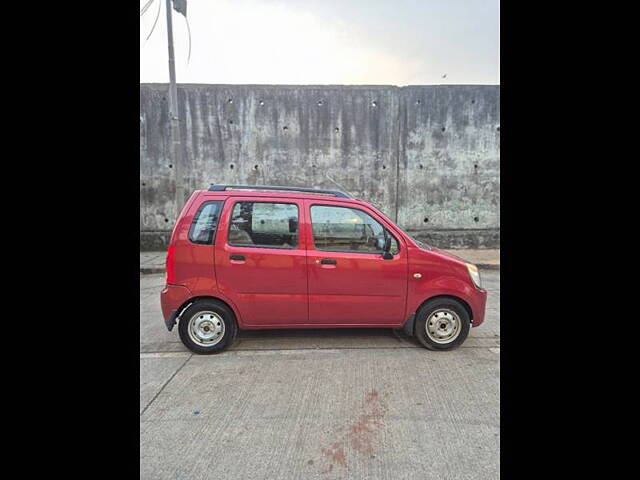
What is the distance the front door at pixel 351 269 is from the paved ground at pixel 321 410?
17.3 inches

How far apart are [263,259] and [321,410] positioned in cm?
146

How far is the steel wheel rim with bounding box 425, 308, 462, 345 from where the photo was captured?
3229mm

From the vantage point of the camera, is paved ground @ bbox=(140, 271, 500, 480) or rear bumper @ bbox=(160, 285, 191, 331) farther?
rear bumper @ bbox=(160, 285, 191, 331)

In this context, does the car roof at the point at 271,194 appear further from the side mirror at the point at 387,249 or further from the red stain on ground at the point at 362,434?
the red stain on ground at the point at 362,434

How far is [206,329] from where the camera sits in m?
3.21

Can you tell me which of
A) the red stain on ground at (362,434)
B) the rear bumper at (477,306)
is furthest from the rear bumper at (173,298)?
the rear bumper at (477,306)

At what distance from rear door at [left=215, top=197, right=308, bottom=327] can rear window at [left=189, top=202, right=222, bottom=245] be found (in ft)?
0.24

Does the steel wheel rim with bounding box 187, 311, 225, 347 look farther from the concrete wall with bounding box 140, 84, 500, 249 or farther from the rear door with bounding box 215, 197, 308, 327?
the concrete wall with bounding box 140, 84, 500, 249

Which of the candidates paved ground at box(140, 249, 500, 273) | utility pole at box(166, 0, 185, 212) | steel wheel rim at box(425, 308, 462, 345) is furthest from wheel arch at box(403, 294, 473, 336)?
utility pole at box(166, 0, 185, 212)

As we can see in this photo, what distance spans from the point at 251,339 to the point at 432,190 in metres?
6.93

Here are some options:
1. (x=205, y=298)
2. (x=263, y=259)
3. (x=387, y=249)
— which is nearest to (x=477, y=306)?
(x=387, y=249)

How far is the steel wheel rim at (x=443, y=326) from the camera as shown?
323 centimetres
